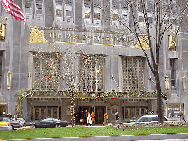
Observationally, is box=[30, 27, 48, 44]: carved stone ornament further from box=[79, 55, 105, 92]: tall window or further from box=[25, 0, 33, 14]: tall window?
box=[79, 55, 105, 92]: tall window

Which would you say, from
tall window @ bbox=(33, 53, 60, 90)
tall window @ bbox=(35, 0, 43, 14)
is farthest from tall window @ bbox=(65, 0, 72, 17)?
tall window @ bbox=(33, 53, 60, 90)

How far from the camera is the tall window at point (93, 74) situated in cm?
4100

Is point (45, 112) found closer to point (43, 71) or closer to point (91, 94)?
point (43, 71)

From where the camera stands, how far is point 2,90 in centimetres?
3941

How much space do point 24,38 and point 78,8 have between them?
26.3 ft

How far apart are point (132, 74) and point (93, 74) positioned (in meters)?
5.50

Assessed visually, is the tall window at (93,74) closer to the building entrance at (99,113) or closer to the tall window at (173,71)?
the building entrance at (99,113)

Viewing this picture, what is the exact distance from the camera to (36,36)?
40844 millimetres

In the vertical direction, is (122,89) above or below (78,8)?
below

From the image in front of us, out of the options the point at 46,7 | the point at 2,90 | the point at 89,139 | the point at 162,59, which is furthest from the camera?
the point at 162,59

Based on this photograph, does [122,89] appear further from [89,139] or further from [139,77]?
[89,139]

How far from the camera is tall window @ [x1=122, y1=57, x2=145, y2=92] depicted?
43688mm

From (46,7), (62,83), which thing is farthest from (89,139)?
(46,7)

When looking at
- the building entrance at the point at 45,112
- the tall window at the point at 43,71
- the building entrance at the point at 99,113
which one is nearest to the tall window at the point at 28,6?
the tall window at the point at 43,71
